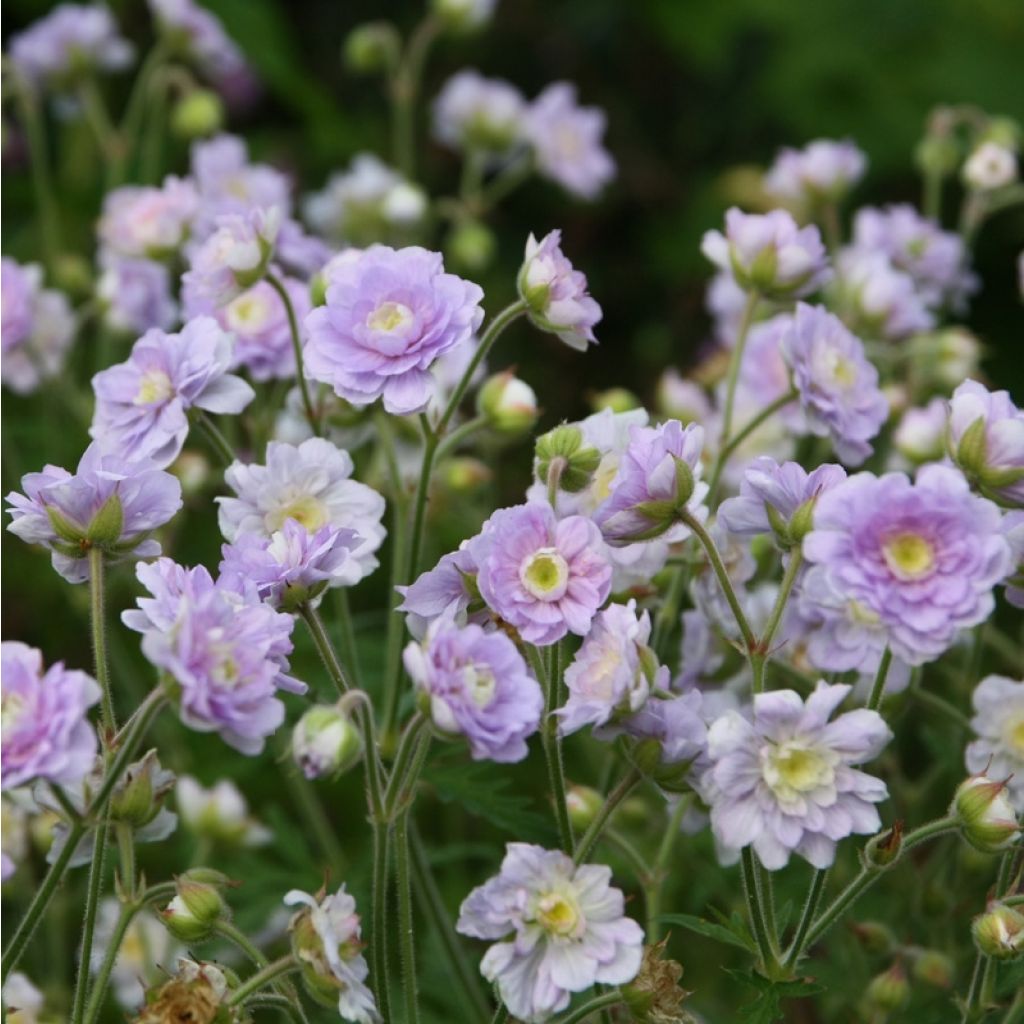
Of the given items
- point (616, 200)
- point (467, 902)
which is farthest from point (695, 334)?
point (467, 902)

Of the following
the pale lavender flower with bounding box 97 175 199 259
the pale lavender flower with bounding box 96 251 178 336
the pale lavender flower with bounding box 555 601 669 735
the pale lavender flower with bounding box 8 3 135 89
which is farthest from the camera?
the pale lavender flower with bounding box 8 3 135 89

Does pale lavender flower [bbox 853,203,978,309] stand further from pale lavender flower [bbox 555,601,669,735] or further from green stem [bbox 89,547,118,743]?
green stem [bbox 89,547,118,743]

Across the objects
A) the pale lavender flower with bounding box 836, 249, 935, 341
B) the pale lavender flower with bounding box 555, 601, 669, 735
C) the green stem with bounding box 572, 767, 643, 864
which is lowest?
the pale lavender flower with bounding box 836, 249, 935, 341

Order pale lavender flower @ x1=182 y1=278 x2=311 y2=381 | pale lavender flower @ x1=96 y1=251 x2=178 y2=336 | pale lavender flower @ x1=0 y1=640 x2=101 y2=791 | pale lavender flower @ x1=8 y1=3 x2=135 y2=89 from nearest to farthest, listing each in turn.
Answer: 1. pale lavender flower @ x1=0 y1=640 x2=101 y2=791
2. pale lavender flower @ x1=182 y1=278 x2=311 y2=381
3. pale lavender flower @ x1=96 y1=251 x2=178 y2=336
4. pale lavender flower @ x1=8 y1=3 x2=135 y2=89

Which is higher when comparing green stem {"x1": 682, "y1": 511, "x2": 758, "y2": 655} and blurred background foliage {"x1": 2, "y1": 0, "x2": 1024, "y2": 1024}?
green stem {"x1": 682, "y1": 511, "x2": 758, "y2": 655}

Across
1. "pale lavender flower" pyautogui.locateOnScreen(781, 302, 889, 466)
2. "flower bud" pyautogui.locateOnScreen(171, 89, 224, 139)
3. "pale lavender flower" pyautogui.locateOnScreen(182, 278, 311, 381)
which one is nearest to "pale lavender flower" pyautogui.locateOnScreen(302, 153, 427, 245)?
"flower bud" pyautogui.locateOnScreen(171, 89, 224, 139)

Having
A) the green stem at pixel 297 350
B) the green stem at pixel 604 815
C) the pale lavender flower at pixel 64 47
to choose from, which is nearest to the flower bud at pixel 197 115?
the pale lavender flower at pixel 64 47

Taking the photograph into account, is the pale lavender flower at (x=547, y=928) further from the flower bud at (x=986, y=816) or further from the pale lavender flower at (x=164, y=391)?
the pale lavender flower at (x=164, y=391)

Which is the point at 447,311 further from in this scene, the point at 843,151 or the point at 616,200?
the point at 616,200
